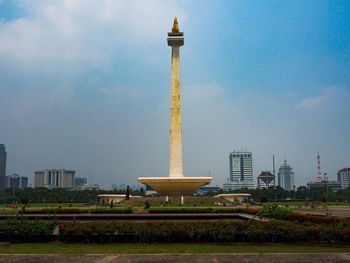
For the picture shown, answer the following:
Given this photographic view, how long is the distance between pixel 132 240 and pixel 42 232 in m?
2.70

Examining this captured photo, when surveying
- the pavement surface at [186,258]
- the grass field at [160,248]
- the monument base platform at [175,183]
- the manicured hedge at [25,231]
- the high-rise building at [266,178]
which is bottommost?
the grass field at [160,248]

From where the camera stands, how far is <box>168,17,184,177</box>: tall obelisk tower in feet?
127

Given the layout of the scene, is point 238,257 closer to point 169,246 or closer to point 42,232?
point 169,246

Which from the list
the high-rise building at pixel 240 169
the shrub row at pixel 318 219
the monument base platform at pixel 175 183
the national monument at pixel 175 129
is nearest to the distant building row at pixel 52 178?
the high-rise building at pixel 240 169

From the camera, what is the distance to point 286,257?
7.52m

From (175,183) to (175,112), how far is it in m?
8.18

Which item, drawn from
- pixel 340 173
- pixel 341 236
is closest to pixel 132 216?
Answer: pixel 341 236

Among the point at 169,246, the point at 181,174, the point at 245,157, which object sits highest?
the point at 245,157

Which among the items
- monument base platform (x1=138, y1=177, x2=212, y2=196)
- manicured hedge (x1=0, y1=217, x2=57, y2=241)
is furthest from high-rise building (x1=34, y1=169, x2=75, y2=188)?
manicured hedge (x1=0, y1=217, x2=57, y2=241)

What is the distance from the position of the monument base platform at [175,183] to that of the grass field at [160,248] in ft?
82.9

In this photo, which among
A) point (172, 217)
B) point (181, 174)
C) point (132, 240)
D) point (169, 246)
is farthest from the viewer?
point (181, 174)

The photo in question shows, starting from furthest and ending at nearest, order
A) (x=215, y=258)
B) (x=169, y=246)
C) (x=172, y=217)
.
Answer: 1. (x=172, y=217)
2. (x=169, y=246)
3. (x=215, y=258)

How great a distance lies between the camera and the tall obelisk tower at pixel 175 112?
3875 centimetres

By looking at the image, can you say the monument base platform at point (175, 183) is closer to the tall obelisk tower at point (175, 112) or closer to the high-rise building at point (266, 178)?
the tall obelisk tower at point (175, 112)
